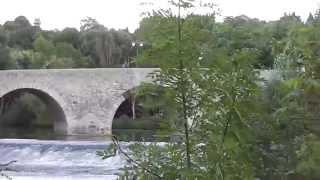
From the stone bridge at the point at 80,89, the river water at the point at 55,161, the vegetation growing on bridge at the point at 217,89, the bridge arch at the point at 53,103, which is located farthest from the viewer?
the bridge arch at the point at 53,103

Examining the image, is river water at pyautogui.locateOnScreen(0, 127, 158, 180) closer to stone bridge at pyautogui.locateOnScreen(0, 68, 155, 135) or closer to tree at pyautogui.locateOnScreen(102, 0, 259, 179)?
stone bridge at pyautogui.locateOnScreen(0, 68, 155, 135)

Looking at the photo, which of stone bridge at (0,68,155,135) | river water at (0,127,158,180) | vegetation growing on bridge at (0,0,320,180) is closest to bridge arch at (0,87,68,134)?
stone bridge at (0,68,155,135)

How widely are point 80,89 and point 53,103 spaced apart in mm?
1838

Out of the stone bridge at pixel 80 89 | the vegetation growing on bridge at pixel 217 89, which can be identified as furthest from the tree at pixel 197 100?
the stone bridge at pixel 80 89

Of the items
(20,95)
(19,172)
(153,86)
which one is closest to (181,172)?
(153,86)

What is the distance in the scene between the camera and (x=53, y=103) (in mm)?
23859

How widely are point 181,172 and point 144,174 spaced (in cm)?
15

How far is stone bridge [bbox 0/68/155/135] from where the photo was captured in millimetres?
21922

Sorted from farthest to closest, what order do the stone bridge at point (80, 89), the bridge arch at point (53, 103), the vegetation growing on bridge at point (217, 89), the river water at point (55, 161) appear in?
the bridge arch at point (53, 103), the stone bridge at point (80, 89), the river water at point (55, 161), the vegetation growing on bridge at point (217, 89)

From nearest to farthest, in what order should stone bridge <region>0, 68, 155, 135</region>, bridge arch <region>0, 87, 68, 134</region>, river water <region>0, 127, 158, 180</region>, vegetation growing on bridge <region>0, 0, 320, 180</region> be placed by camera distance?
vegetation growing on bridge <region>0, 0, 320, 180</region>
river water <region>0, 127, 158, 180</region>
stone bridge <region>0, 68, 155, 135</region>
bridge arch <region>0, 87, 68, 134</region>

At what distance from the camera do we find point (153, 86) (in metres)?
2.15

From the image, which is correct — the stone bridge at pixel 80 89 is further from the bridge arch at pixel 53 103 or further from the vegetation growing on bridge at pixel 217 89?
the vegetation growing on bridge at pixel 217 89

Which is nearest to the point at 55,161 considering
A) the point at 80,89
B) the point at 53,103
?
the point at 80,89

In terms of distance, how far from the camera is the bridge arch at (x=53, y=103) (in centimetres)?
2239
